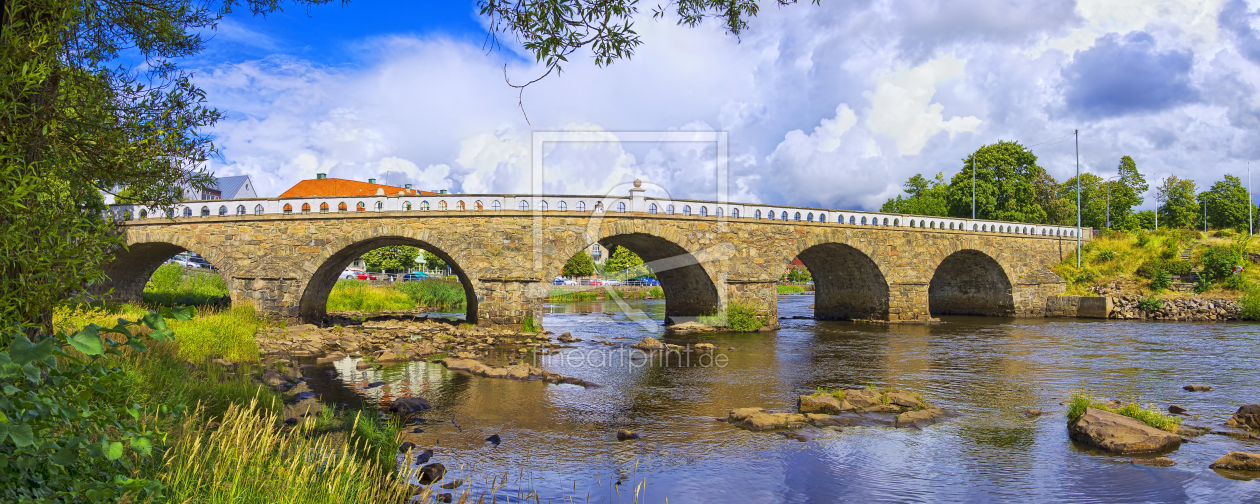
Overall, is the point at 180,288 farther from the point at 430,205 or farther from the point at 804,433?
the point at 804,433

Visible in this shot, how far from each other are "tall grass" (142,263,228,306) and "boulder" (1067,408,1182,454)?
2771 cm

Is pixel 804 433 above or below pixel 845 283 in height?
below

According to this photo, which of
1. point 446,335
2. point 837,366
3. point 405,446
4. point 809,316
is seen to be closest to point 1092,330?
point 809,316

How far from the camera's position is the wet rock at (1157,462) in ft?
25.2

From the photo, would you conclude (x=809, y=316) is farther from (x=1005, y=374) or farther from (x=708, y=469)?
(x=708, y=469)

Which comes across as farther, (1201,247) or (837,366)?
(1201,247)

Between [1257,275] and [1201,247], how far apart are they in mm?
2644

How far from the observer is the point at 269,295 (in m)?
21.3

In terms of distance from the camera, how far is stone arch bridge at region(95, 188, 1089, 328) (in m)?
21.3

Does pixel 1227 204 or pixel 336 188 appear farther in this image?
pixel 1227 204

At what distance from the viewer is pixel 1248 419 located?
9.22 m

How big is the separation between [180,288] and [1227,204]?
7591cm

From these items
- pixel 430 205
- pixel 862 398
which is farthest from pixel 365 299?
pixel 862 398

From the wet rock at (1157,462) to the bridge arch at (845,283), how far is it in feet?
58.3
